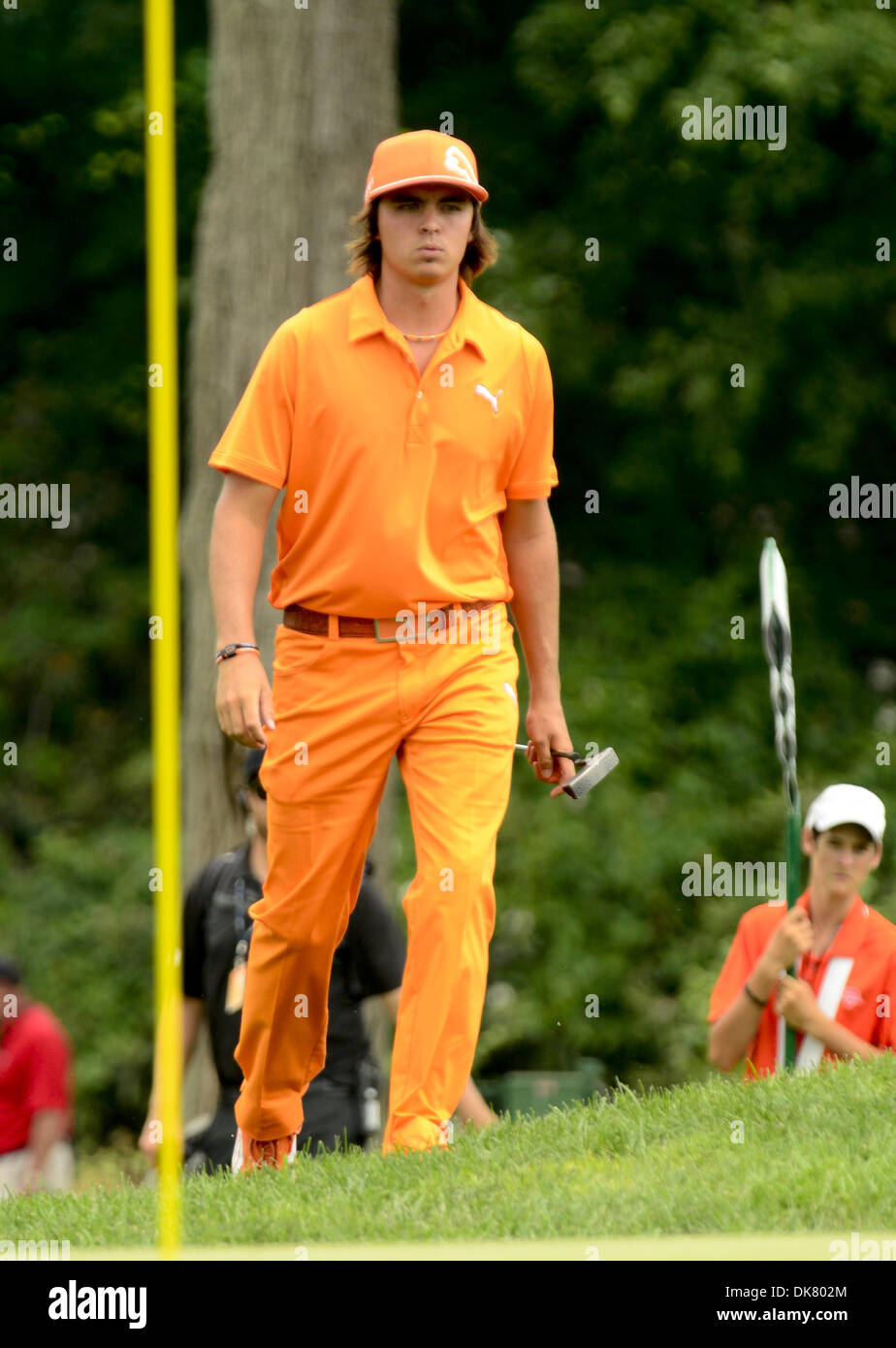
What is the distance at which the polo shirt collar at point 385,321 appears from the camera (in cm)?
529

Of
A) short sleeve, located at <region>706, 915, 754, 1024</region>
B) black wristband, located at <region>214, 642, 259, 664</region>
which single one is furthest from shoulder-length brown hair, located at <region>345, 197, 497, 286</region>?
short sleeve, located at <region>706, 915, 754, 1024</region>

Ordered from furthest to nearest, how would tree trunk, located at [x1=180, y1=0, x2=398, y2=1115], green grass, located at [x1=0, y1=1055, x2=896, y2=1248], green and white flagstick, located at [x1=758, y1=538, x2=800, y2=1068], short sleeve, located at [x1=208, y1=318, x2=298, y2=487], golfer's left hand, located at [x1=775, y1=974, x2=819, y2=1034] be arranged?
1. tree trunk, located at [x1=180, y1=0, x2=398, y2=1115]
2. green and white flagstick, located at [x1=758, y1=538, x2=800, y2=1068]
3. golfer's left hand, located at [x1=775, y1=974, x2=819, y2=1034]
4. short sleeve, located at [x1=208, y1=318, x2=298, y2=487]
5. green grass, located at [x1=0, y1=1055, x2=896, y2=1248]

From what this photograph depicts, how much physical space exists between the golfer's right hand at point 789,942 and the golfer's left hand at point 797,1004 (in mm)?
54

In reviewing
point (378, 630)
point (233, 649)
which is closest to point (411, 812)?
point (378, 630)

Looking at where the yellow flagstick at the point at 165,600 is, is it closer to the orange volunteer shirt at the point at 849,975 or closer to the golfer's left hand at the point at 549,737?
the golfer's left hand at the point at 549,737

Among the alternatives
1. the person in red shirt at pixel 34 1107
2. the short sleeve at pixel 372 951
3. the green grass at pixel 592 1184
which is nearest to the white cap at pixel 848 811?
the green grass at pixel 592 1184

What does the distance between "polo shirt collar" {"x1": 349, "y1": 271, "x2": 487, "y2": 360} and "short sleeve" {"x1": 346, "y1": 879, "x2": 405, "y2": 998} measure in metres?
1.81

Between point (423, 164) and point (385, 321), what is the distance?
40 cm

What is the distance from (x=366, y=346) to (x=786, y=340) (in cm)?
881

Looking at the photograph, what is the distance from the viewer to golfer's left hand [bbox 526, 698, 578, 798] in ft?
18.5

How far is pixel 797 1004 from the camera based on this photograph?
607cm

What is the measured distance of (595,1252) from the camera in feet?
12.6

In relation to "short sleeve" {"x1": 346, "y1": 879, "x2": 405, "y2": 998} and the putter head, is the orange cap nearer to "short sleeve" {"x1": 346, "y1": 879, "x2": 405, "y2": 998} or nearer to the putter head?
the putter head
